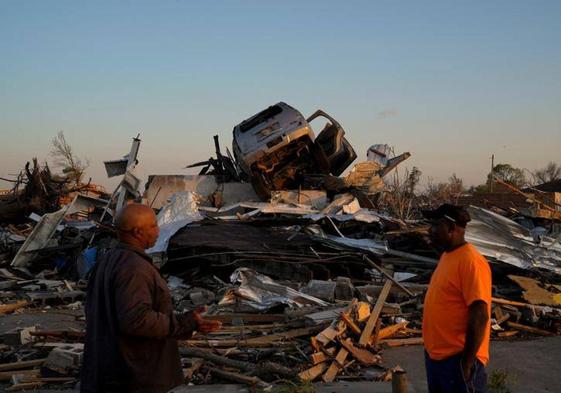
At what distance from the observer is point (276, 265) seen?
35.6ft

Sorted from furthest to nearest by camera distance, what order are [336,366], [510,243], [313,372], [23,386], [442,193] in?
[442,193] < [510,243] < [336,366] < [313,372] < [23,386]

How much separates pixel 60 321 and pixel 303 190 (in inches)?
273

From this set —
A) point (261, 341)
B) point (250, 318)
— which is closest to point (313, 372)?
point (261, 341)

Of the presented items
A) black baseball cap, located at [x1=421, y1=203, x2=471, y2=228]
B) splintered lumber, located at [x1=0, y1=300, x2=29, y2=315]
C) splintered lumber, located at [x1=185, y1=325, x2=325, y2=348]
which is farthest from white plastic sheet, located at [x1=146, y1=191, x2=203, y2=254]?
black baseball cap, located at [x1=421, y1=203, x2=471, y2=228]

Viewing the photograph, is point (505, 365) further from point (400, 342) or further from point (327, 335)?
point (327, 335)

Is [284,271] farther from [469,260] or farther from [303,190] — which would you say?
[469,260]

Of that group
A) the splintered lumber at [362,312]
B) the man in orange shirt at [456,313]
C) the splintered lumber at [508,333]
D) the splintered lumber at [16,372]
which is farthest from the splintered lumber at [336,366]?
the splintered lumber at [16,372]

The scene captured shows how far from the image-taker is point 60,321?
30.4 feet

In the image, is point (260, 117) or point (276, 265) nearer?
point (276, 265)

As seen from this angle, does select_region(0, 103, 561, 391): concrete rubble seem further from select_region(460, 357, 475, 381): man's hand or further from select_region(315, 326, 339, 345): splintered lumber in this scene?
select_region(460, 357, 475, 381): man's hand

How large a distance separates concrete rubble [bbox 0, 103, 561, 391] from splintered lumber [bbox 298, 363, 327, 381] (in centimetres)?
2

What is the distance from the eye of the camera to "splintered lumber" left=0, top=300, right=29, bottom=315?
398 inches

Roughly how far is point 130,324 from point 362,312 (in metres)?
5.04

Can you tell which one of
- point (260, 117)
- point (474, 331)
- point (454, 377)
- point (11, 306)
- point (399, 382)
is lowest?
point (11, 306)
